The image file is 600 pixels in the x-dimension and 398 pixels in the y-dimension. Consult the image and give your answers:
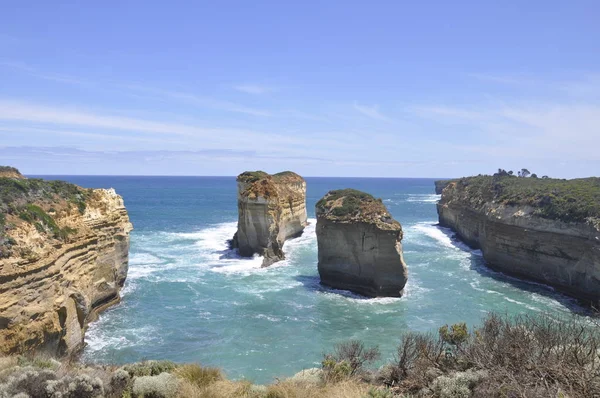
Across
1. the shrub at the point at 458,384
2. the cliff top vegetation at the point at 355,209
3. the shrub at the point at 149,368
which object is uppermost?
the cliff top vegetation at the point at 355,209

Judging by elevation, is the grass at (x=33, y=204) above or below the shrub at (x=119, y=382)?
above

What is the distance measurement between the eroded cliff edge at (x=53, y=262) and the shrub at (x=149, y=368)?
641cm

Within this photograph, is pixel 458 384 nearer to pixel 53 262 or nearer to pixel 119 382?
pixel 119 382

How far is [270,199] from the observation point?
41.3 m

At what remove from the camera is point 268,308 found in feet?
91.6

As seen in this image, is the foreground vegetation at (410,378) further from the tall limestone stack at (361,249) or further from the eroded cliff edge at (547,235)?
the eroded cliff edge at (547,235)

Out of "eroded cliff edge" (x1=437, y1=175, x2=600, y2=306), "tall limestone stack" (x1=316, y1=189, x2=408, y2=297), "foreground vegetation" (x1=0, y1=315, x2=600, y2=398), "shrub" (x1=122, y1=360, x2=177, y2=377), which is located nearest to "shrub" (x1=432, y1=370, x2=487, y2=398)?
"foreground vegetation" (x1=0, y1=315, x2=600, y2=398)

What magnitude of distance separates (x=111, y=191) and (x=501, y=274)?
3190 centimetres

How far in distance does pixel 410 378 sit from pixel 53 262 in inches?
584

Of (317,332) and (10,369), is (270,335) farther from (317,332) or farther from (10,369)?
(10,369)

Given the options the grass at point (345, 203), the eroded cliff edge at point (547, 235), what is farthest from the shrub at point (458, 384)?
the eroded cliff edge at point (547, 235)

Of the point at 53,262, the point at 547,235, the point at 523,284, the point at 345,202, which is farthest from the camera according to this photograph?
the point at 523,284

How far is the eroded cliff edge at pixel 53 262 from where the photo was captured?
15695 mm

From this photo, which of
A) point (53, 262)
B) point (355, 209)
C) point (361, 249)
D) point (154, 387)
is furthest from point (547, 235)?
point (53, 262)
